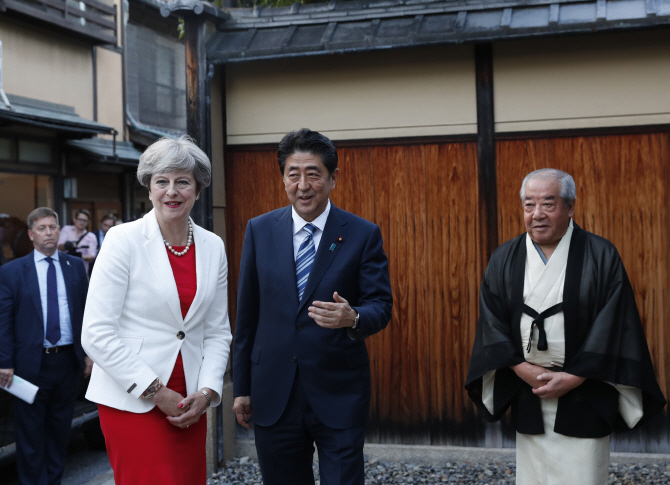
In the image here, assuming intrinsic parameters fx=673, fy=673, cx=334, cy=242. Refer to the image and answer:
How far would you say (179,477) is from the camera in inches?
115

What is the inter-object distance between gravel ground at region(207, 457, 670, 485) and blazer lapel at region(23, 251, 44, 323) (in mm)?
1879

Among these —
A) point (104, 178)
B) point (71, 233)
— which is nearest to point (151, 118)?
point (104, 178)

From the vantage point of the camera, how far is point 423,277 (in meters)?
5.37

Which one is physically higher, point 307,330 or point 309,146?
point 309,146

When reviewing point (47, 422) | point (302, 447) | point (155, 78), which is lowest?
point (47, 422)

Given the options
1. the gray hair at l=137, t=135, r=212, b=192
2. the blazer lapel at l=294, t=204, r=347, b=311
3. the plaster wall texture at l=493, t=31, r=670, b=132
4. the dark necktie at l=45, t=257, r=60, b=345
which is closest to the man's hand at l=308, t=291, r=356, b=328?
the blazer lapel at l=294, t=204, r=347, b=311

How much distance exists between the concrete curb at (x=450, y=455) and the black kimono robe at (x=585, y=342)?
6.21 feet

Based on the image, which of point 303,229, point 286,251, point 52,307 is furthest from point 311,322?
point 52,307

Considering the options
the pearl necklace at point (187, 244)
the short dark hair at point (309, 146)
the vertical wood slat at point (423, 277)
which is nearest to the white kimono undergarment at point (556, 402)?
the short dark hair at point (309, 146)

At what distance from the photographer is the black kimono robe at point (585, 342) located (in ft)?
10.6

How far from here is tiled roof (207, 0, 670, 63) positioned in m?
4.66

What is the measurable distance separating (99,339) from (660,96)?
166 inches

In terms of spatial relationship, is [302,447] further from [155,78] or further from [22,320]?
[155,78]

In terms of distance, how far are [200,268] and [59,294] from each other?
108 inches
